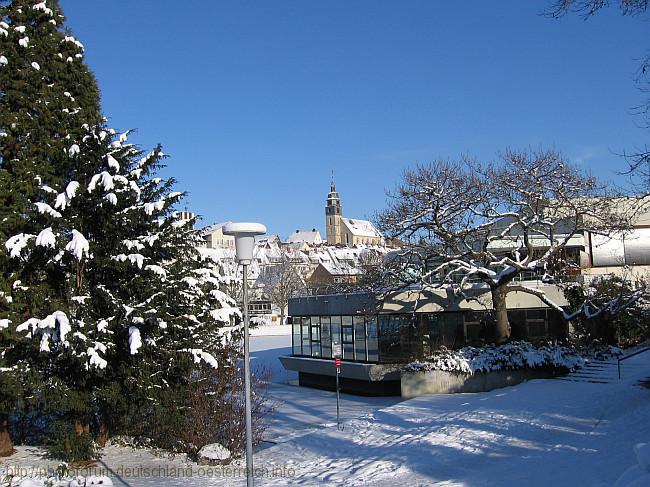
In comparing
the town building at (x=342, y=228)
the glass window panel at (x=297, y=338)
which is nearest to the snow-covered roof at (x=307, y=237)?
the town building at (x=342, y=228)

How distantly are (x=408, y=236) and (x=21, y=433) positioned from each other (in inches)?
608

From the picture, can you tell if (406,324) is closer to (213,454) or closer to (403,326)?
(403,326)

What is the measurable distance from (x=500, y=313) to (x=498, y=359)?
83.9 inches

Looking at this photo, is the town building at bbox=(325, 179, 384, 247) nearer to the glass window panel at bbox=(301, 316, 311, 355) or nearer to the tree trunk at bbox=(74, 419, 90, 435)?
the glass window panel at bbox=(301, 316, 311, 355)

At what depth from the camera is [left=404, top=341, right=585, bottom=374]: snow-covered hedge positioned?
23.9 meters

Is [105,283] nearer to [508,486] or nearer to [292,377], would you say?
[508,486]

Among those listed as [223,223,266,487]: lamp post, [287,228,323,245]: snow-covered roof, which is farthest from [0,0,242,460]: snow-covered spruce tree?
[287,228,323,245]: snow-covered roof

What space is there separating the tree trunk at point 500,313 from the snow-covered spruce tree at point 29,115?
647 inches

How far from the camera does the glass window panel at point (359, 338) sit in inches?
1082

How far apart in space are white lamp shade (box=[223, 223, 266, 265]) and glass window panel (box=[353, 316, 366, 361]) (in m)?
18.9

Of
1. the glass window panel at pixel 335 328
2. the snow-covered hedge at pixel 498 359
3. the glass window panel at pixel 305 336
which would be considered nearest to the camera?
the snow-covered hedge at pixel 498 359

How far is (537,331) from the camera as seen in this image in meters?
28.8

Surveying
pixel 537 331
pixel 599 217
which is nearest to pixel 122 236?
pixel 599 217

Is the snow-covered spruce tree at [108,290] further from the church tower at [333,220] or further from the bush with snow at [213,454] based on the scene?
the church tower at [333,220]
